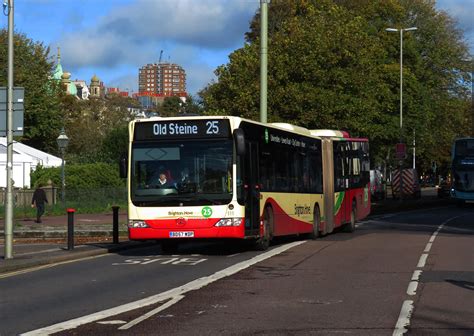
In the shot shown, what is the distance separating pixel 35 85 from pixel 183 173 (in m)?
49.3

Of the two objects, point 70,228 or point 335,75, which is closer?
point 70,228

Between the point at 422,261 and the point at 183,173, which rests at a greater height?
the point at 183,173

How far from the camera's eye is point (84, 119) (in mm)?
93500

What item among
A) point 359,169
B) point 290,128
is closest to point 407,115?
point 359,169

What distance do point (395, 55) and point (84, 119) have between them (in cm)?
4309

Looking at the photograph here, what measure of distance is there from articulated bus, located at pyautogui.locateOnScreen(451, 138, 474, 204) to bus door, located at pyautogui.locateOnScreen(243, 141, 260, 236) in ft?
114

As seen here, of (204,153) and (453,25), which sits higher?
(453,25)

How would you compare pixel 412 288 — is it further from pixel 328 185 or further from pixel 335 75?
pixel 335 75

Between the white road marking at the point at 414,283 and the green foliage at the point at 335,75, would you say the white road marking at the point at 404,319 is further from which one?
the green foliage at the point at 335,75

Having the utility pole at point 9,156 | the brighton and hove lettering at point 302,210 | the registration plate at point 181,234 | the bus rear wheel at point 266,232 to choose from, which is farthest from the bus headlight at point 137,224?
the brighton and hove lettering at point 302,210

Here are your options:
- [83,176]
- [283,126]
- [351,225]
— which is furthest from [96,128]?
[283,126]

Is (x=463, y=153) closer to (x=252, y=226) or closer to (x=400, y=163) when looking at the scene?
(x=400, y=163)

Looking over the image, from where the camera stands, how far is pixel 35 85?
210 ft

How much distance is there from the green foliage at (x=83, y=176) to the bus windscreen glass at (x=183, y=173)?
3367 cm
